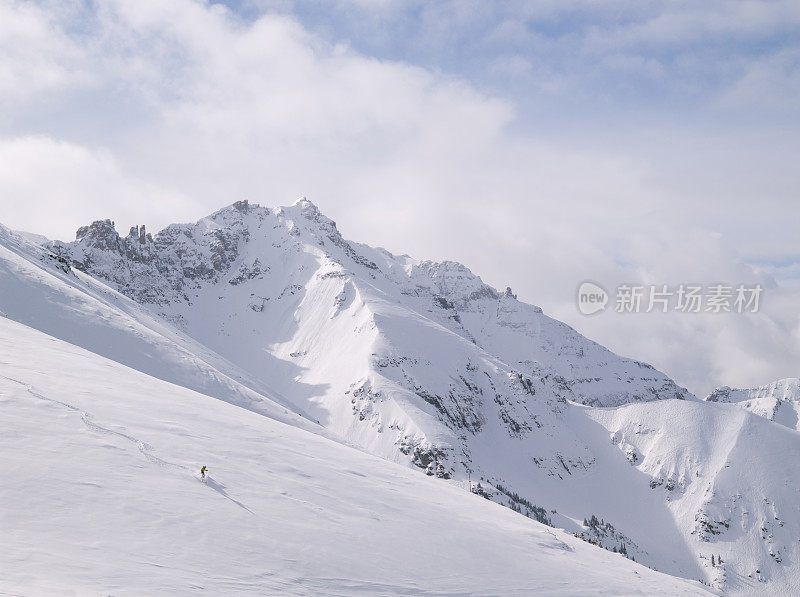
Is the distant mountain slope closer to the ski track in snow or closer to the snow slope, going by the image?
the snow slope

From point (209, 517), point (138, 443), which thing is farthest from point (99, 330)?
point (209, 517)

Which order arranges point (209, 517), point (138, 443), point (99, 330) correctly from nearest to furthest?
1. point (209, 517)
2. point (138, 443)
3. point (99, 330)

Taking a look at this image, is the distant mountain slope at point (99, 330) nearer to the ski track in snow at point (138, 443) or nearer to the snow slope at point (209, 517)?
the snow slope at point (209, 517)

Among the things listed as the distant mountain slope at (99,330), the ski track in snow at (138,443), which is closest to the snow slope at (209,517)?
the ski track in snow at (138,443)

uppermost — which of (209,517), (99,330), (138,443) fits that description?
(138,443)

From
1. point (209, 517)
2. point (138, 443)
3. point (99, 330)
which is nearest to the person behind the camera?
point (209, 517)

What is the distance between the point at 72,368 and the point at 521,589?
2748cm

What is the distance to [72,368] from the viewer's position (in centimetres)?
3312

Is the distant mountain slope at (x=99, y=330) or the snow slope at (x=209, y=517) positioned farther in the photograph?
the distant mountain slope at (x=99, y=330)

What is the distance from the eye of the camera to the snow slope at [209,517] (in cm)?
1596

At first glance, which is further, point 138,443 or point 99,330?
point 99,330

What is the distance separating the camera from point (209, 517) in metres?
20.3

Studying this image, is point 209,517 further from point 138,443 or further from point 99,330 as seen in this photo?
point 99,330

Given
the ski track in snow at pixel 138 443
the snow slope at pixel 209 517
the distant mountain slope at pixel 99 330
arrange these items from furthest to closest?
the distant mountain slope at pixel 99 330, the ski track in snow at pixel 138 443, the snow slope at pixel 209 517
